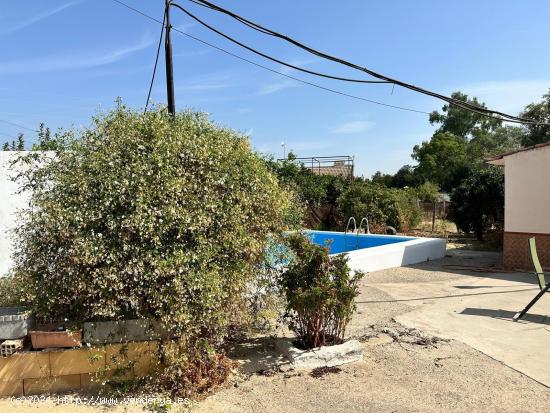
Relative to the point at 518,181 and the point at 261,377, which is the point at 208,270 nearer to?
the point at 261,377

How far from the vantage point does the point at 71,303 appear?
463 centimetres

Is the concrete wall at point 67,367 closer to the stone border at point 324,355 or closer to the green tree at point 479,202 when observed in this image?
the stone border at point 324,355

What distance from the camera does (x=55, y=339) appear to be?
4574 mm

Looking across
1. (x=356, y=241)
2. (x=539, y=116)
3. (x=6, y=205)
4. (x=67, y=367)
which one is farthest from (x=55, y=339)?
(x=539, y=116)

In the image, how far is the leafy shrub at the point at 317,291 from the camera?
16.7 ft

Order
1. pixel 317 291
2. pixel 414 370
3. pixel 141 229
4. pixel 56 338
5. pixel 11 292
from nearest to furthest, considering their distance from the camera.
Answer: pixel 141 229
pixel 56 338
pixel 317 291
pixel 414 370
pixel 11 292

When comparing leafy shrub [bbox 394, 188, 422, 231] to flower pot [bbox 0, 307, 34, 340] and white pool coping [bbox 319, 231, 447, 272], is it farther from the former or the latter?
flower pot [bbox 0, 307, 34, 340]

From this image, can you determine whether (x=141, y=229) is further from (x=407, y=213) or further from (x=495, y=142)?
(x=495, y=142)

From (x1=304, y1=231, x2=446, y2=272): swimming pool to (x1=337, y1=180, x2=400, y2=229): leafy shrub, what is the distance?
11.6 ft

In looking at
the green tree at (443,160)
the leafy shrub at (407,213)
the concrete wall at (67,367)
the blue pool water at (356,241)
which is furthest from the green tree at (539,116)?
the concrete wall at (67,367)

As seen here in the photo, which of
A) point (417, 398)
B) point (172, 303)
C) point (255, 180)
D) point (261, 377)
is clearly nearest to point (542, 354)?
point (417, 398)

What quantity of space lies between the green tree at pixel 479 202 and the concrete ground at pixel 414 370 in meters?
10.2

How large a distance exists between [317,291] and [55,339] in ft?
8.62

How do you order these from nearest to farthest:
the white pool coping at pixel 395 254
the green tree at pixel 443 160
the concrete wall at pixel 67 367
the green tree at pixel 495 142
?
the concrete wall at pixel 67 367
the white pool coping at pixel 395 254
the green tree at pixel 443 160
the green tree at pixel 495 142
